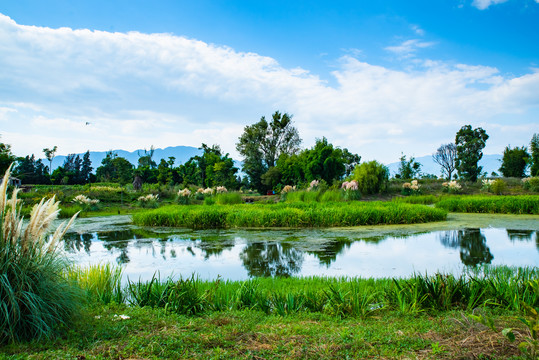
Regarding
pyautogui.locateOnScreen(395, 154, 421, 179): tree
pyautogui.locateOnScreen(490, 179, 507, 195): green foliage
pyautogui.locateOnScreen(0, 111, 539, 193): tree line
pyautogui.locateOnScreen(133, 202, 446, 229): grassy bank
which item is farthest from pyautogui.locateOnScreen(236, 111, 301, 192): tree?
pyautogui.locateOnScreen(133, 202, 446, 229): grassy bank

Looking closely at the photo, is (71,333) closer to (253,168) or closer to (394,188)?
(394,188)

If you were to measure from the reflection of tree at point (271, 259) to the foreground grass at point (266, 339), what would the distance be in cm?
269

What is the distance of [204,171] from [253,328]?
3613 cm

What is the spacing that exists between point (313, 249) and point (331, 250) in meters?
0.38

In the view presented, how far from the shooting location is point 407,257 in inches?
267

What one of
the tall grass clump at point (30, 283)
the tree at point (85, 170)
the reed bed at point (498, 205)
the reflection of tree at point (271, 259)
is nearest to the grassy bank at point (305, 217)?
the reflection of tree at point (271, 259)

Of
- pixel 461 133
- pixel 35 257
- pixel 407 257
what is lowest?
pixel 407 257

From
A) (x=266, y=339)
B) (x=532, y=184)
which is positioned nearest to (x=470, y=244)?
(x=266, y=339)

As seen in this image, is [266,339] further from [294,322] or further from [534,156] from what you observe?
[534,156]

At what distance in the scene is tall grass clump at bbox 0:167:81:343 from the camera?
2.68m

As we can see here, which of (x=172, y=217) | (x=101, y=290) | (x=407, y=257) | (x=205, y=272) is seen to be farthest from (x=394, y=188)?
(x=101, y=290)

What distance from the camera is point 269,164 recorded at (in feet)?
147

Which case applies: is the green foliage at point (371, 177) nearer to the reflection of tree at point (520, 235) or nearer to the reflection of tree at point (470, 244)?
the reflection of tree at point (470, 244)

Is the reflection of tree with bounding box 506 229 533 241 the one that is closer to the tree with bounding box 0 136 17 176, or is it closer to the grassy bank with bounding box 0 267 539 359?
the grassy bank with bounding box 0 267 539 359
